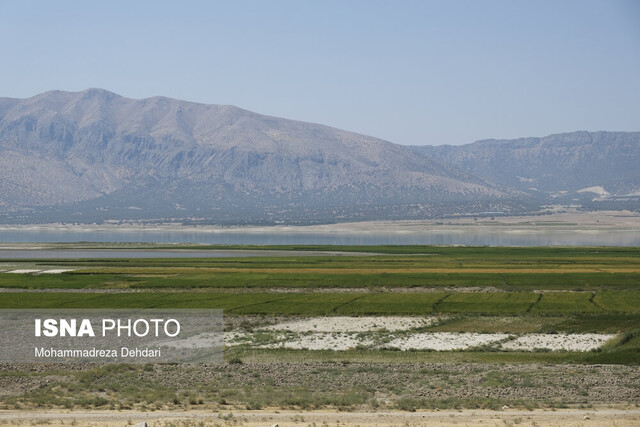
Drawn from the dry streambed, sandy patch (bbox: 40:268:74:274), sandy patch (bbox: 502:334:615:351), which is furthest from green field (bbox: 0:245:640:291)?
sandy patch (bbox: 502:334:615:351)

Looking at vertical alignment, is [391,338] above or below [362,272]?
above

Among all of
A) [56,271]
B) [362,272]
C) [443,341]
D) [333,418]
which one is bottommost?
[362,272]

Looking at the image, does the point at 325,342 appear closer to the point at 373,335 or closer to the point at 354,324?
the point at 373,335

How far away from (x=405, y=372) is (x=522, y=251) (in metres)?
82.8

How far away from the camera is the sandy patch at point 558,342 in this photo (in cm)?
3329

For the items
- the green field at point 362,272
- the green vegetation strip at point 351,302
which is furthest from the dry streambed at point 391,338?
the green field at point 362,272

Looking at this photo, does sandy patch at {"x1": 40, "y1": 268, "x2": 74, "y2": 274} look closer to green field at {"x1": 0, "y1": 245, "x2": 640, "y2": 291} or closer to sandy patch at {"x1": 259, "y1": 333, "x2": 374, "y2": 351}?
green field at {"x1": 0, "y1": 245, "x2": 640, "y2": 291}

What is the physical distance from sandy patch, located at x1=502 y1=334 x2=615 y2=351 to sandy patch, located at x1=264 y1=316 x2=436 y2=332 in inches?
233

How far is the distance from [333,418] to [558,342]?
15.4 m

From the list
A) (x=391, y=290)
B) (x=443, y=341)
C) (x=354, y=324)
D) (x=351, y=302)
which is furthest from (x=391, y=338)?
(x=391, y=290)

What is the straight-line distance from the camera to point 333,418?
73.4 ft

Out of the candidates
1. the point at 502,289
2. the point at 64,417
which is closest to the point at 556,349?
the point at 64,417

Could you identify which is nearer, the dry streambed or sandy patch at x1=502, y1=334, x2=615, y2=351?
sandy patch at x1=502, y1=334, x2=615, y2=351

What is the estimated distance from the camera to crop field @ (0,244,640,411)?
24953 mm
